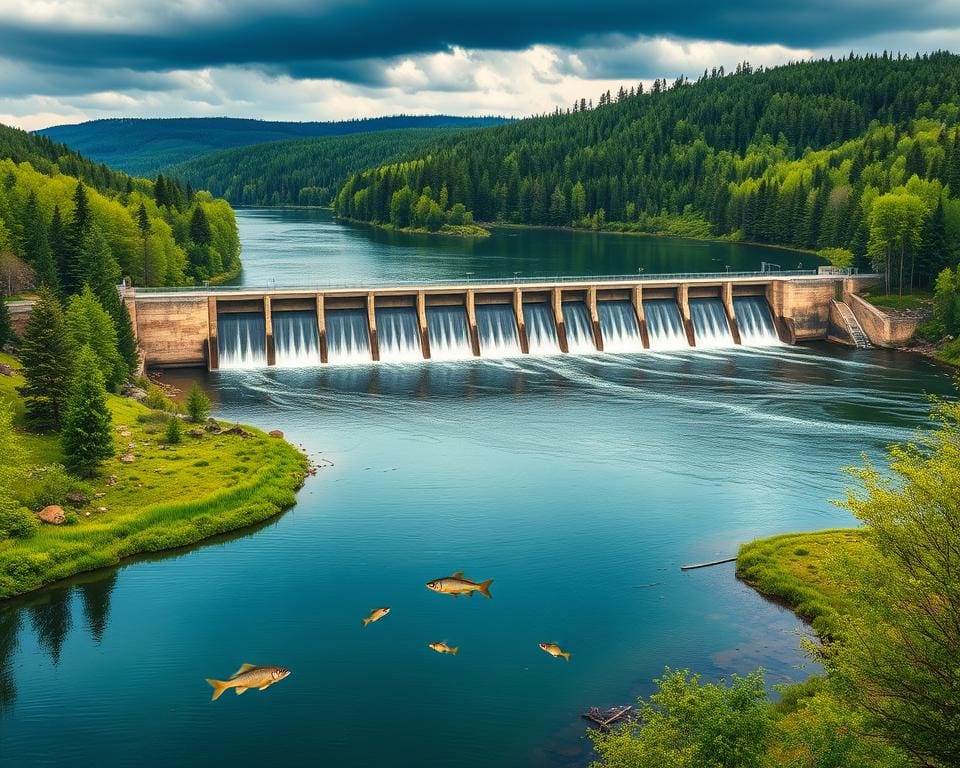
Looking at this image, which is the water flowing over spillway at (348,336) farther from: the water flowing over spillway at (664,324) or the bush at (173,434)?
the bush at (173,434)

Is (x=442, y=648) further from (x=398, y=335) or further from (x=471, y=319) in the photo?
(x=471, y=319)

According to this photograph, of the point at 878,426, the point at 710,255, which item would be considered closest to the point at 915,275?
the point at 878,426

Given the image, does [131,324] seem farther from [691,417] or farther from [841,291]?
[841,291]

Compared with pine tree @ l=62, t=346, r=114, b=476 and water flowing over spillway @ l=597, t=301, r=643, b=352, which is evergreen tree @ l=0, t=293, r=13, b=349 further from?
water flowing over spillway @ l=597, t=301, r=643, b=352

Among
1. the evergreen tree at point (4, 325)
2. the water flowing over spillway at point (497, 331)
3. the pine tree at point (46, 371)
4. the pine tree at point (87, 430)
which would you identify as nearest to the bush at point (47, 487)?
the pine tree at point (87, 430)

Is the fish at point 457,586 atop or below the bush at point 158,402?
below

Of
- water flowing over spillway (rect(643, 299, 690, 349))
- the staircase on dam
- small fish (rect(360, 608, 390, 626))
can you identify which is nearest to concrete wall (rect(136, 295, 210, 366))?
water flowing over spillway (rect(643, 299, 690, 349))
